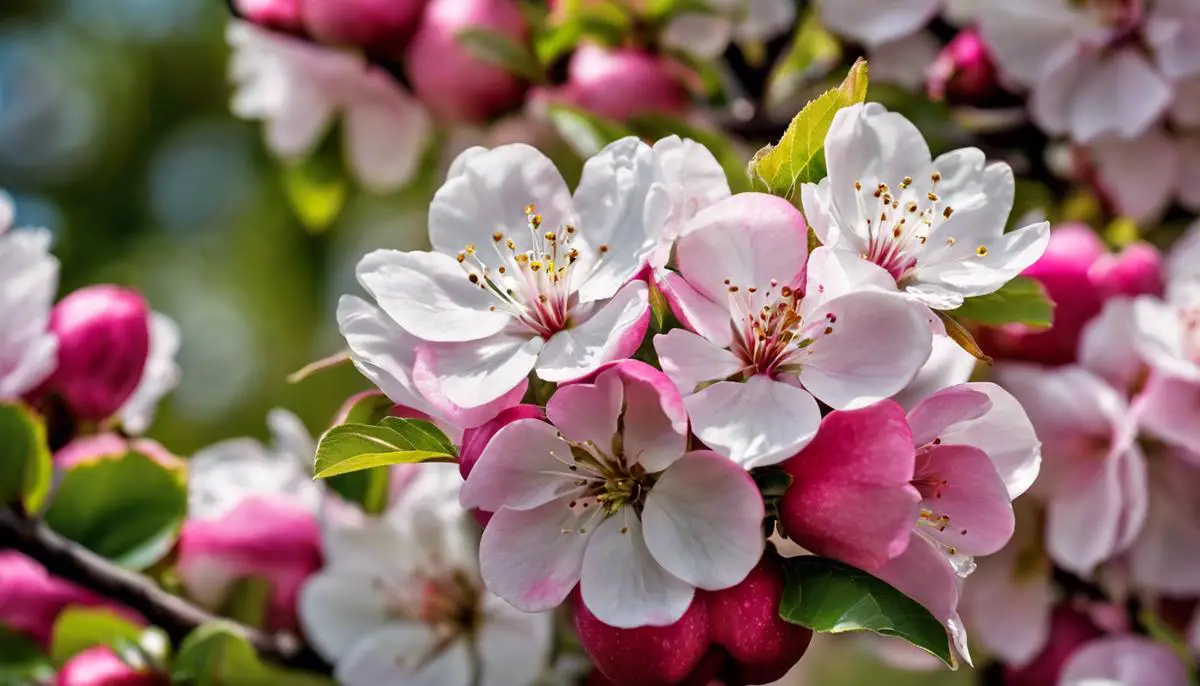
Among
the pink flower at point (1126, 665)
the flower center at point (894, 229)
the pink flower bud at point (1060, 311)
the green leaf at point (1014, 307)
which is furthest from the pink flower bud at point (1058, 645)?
the flower center at point (894, 229)

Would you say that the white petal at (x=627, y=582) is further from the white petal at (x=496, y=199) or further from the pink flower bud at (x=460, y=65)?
the pink flower bud at (x=460, y=65)

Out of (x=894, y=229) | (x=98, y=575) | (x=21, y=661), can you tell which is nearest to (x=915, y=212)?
(x=894, y=229)

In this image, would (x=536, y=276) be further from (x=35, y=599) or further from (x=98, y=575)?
(x=35, y=599)

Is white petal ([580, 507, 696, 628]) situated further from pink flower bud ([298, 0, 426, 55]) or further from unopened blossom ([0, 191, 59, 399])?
pink flower bud ([298, 0, 426, 55])

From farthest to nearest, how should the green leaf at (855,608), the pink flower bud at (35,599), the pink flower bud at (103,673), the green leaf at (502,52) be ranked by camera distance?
1. the green leaf at (502,52)
2. the pink flower bud at (35,599)
3. the pink flower bud at (103,673)
4. the green leaf at (855,608)

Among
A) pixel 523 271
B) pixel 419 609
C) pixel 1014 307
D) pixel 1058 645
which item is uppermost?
pixel 523 271

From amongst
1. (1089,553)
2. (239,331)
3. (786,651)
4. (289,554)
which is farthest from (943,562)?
(239,331)
